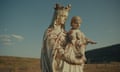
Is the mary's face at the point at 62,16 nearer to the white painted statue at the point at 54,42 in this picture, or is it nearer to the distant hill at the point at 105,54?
the white painted statue at the point at 54,42

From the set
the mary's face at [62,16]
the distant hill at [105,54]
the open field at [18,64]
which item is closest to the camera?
the mary's face at [62,16]

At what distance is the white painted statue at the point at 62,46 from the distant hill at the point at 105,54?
7.30 feet

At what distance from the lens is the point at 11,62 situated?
459 cm

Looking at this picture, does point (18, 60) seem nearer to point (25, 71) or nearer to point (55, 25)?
point (25, 71)

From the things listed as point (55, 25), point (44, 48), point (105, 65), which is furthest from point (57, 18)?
point (105, 65)

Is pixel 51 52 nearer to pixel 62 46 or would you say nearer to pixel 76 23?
pixel 62 46

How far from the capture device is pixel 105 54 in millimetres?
5617

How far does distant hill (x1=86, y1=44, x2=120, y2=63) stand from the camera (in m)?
5.32

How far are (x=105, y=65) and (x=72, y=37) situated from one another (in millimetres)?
2024

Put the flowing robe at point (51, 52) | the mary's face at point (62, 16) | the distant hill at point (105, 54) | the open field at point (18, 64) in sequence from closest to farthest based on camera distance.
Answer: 1. the flowing robe at point (51, 52)
2. the mary's face at point (62, 16)
3. the open field at point (18, 64)
4. the distant hill at point (105, 54)

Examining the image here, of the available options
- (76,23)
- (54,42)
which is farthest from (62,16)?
(54,42)

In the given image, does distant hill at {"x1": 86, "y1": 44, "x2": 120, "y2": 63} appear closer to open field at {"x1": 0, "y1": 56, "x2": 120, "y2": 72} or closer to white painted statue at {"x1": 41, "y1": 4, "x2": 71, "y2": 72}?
open field at {"x1": 0, "y1": 56, "x2": 120, "y2": 72}

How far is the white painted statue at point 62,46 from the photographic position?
2.93 metres

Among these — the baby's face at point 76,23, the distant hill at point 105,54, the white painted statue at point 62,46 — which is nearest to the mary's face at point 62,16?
the white painted statue at point 62,46
